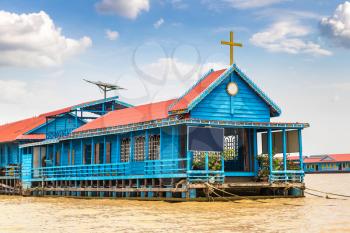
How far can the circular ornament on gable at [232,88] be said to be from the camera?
93.6ft

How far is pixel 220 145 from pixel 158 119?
3.82 m

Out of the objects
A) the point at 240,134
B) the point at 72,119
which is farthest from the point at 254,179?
the point at 72,119

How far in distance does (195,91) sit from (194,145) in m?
4.45

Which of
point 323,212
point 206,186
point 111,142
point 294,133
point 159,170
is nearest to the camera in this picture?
point 323,212

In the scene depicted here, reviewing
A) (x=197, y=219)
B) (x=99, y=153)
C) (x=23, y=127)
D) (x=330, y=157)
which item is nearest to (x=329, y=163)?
(x=330, y=157)

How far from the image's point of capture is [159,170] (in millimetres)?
27141

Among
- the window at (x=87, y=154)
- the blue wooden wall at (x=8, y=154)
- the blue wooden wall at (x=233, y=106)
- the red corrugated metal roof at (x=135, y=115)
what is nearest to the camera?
the blue wooden wall at (x=233, y=106)

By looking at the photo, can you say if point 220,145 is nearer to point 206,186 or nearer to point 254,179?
point 206,186

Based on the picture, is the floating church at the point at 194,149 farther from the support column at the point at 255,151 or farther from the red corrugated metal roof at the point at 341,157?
the red corrugated metal roof at the point at 341,157

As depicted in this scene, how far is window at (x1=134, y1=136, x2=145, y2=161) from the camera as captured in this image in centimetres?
3011

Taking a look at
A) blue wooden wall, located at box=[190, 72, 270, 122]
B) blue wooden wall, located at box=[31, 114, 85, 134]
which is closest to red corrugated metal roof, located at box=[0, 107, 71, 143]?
blue wooden wall, located at box=[31, 114, 85, 134]

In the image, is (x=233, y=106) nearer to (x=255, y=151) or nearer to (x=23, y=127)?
(x=255, y=151)

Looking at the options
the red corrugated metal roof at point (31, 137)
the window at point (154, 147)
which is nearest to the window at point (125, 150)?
the window at point (154, 147)

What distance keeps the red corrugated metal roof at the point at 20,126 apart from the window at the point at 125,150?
10800 millimetres
